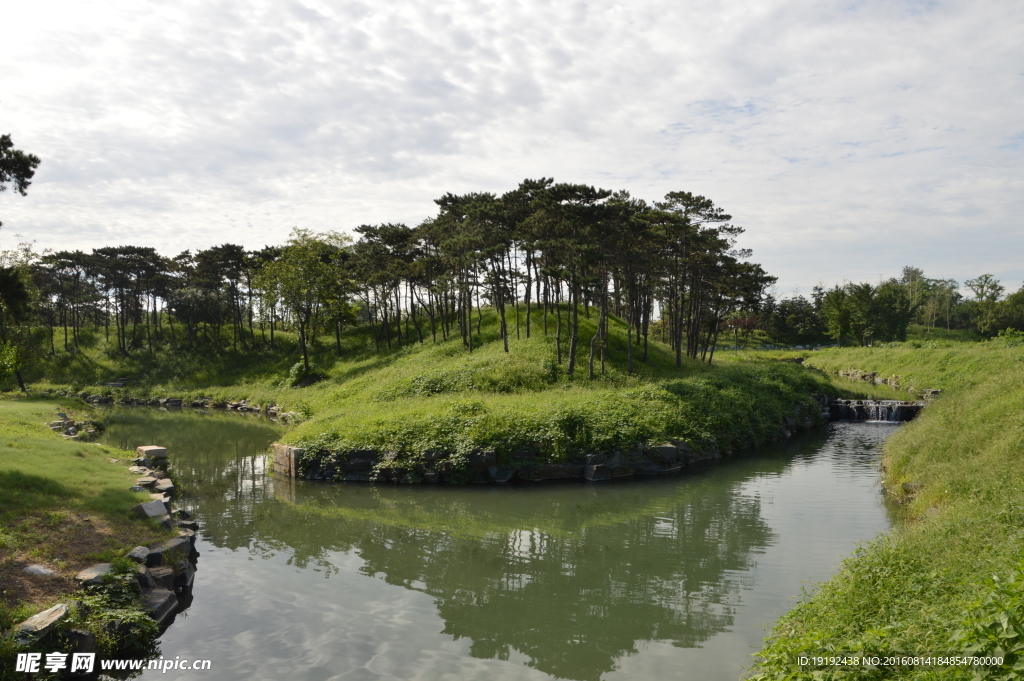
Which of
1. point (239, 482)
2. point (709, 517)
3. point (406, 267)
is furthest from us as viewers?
point (406, 267)

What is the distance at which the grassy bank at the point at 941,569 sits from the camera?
20.9ft

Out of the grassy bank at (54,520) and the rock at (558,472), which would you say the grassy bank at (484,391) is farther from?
the grassy bank at (54,520)

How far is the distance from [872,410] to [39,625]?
145 feet

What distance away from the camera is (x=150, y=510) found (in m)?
13.9

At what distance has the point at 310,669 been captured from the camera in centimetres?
949

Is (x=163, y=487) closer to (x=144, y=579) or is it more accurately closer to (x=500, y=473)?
(x=144, y=579)

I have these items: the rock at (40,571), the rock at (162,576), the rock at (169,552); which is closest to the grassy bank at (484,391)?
the rock at (169,552)

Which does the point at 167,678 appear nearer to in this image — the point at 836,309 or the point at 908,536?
the point at 908,536

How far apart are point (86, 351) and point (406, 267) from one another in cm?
4370

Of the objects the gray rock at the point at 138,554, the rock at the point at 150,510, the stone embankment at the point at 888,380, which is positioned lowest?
the gray rock at the point at 138,554

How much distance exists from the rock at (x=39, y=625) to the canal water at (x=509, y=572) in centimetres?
166

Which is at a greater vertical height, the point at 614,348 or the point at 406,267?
the point at 406,267

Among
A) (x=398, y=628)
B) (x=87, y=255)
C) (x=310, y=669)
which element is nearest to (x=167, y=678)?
(x=310, y=669)

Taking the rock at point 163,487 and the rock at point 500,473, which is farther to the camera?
the rock at point 500,473
